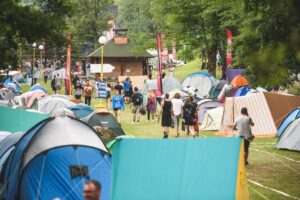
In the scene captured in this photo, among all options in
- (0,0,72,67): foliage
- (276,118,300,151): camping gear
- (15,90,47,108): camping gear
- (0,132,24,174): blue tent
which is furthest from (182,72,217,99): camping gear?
(0,0,72,67): foliage

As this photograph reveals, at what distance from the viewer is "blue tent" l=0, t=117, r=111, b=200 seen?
36.6ft

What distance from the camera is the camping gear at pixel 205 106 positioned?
25.3m

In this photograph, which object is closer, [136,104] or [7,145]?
[7,145]

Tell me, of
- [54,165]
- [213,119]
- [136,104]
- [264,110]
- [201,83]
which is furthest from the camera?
[201,83]

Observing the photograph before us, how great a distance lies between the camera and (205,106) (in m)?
25.4

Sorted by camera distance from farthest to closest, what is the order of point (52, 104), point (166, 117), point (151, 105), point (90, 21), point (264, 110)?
1. point (90, 21)
2. point (151, 105)
3. point (52, 104)
4. point (264, 110)
5. point (166, 117)

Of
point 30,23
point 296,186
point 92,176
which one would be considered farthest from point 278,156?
point 30,23

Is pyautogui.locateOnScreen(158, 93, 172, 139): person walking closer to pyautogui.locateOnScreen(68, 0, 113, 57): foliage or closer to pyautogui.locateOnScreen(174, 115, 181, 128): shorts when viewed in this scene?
pyautogui.locateOnScreen(174, 115, 181, 128): shorts

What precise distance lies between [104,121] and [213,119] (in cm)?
617

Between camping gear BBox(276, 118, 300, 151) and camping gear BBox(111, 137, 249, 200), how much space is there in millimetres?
7642

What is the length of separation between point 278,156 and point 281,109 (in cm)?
484

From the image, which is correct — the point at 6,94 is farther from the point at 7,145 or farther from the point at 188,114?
the point at 7,145

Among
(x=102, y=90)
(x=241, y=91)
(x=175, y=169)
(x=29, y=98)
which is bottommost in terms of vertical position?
(x=175, y=169)

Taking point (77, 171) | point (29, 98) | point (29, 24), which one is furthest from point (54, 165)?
point (29, 98)
